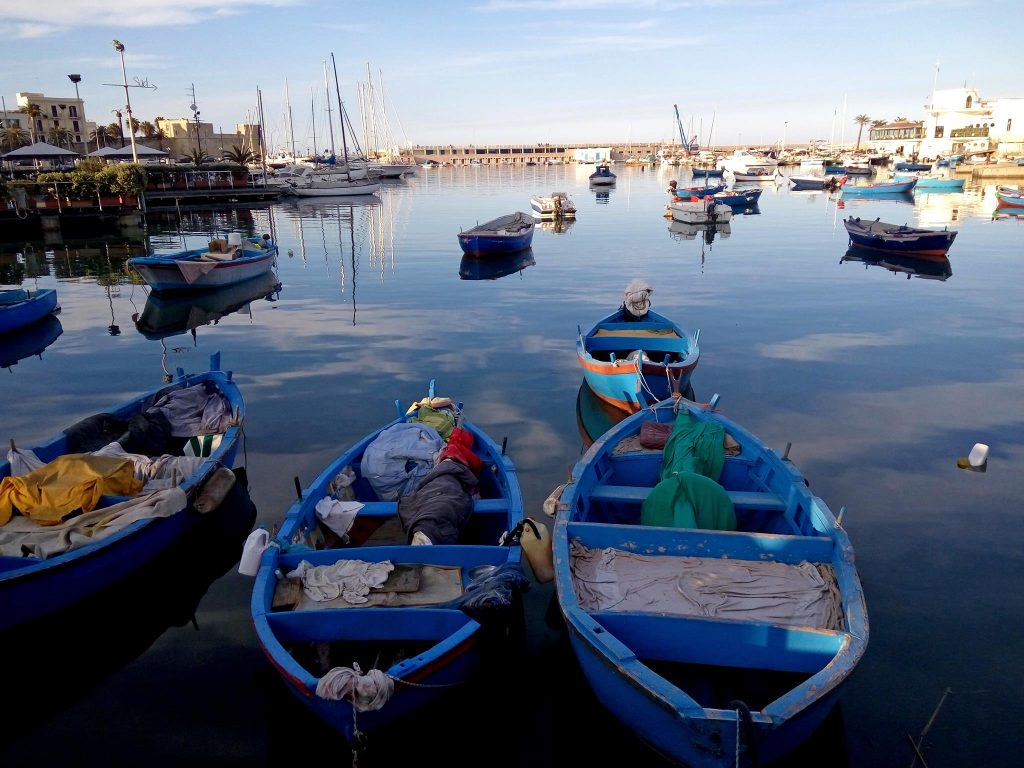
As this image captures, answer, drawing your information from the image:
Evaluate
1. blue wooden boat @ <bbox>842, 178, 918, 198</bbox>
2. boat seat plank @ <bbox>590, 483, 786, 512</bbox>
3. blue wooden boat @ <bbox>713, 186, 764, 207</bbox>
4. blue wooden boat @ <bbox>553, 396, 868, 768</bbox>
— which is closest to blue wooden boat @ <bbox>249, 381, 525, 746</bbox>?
blue wooden boat @ <bbox>553, 396, 868, 768</bbox>

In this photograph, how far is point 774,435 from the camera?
44.0 ft

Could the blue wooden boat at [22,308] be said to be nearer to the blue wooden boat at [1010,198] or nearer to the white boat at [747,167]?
the blue wooden boat at [1010,198]

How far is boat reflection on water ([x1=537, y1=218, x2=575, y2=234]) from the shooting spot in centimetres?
4865

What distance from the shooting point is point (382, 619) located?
6.22 m

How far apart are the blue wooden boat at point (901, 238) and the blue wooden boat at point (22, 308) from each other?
37191 millimetres

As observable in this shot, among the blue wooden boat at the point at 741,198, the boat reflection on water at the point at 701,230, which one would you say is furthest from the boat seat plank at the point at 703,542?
the blue wooden boat at the point at 741,198

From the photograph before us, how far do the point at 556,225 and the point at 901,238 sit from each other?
24.3m

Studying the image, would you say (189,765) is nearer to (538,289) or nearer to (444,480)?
(444,480)

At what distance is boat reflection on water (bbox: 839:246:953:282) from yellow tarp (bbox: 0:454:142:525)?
107 ft

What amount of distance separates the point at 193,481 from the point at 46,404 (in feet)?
30.3

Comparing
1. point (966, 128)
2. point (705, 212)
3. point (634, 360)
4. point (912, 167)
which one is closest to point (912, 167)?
point (912, 167)

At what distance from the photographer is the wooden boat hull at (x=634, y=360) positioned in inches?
536

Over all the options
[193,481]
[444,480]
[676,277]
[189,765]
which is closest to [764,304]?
[676,277]

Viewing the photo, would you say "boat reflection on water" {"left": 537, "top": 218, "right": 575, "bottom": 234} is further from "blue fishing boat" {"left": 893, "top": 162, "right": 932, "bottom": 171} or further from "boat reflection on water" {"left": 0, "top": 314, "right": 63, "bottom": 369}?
"blue fishing boat" {"left": 893, "top": 162, "right": 932, "bottom": 171}
